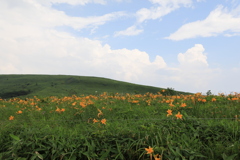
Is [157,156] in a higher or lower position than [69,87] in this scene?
higher

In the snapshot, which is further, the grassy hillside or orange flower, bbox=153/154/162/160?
the grassy hillside

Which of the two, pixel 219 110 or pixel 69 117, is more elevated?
pixel 219 110

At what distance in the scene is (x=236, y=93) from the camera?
27.2 ft

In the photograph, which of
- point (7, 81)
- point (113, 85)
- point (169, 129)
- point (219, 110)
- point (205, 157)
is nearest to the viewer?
point (205, 157)

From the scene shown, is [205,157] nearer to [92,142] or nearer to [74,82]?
[92,142]

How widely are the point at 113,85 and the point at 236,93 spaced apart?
5702 centimetres

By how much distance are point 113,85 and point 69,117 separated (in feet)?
193

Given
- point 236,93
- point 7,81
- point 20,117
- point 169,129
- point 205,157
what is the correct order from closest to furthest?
1. point 205,157
2. point 169,129
3. point 20,117
4. point 236,93
5. point 7,81

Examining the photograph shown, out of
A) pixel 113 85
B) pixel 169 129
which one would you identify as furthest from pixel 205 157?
pixel 113 85

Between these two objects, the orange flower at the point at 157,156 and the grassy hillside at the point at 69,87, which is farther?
the grassy hillside at the point at 69,87

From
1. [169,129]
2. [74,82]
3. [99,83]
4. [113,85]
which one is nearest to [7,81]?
[74,82]

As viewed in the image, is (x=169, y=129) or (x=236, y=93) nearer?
(x=169, y=129)

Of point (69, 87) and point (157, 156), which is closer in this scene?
point (157, 156)

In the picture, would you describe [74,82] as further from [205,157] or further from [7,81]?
[205,157]
